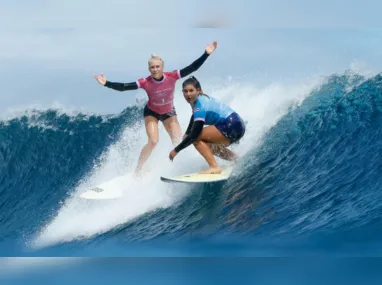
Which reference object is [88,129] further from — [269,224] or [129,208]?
[269,224]

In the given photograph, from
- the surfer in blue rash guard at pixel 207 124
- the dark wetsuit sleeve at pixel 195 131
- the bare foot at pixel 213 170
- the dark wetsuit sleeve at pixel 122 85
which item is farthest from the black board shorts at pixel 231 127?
the dark wetsuit sleeve at pixel 122 85

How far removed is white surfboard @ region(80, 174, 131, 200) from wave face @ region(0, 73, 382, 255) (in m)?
0.19

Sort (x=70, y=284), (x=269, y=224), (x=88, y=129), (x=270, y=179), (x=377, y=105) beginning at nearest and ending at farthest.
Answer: (x=70, y=284)
(x=269, y=224)
(x=270, y=179)
(x=377, y=105)
(x=88, y=129)

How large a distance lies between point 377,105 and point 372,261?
2.20 meters

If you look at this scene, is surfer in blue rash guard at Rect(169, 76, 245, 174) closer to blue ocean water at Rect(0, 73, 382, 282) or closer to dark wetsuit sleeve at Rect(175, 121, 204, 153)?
dark wetsuit sleeve at Rect(175, 121, 204, 153)

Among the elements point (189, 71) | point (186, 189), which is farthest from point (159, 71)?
point (186, 189)

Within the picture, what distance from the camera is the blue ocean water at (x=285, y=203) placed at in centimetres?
764

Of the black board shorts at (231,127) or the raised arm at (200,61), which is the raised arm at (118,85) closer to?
the raised arm at (200,61)

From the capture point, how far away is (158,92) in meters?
8.27

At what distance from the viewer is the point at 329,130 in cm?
872

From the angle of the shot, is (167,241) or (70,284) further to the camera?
(167,241)

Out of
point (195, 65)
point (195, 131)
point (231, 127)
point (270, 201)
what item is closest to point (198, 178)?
point (195, 131)

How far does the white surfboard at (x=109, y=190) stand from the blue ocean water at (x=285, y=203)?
1.35 ft

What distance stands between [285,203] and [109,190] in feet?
6.75
